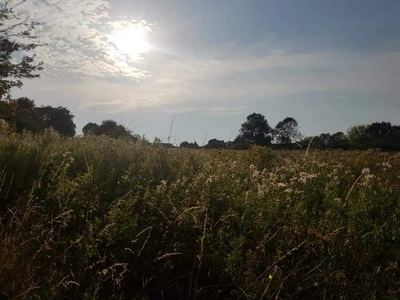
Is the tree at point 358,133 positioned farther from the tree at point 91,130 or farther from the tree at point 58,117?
the tree at point 58,117

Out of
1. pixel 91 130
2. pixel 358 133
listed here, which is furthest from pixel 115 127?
pixel 358 133

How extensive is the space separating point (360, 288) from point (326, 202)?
1280 millimetres

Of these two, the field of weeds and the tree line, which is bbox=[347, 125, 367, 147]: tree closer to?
the tree line

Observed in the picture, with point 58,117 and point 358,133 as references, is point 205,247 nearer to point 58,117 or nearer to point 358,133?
point 358,133

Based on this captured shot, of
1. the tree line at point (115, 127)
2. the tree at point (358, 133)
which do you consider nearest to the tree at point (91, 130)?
the tree line at point (115, 127)

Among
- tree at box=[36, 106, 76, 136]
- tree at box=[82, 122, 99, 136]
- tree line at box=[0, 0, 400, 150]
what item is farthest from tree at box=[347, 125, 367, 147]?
tree at box=[36, 106, 76, 136]

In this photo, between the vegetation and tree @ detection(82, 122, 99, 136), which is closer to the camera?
the vegetation

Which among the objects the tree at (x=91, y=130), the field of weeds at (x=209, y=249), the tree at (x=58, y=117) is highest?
the tree at (x=58, y=117)

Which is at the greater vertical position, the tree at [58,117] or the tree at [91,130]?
the tree at [58,117]

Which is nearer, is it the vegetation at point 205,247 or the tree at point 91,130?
the vegetation at point 205,247

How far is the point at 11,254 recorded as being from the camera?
2787 mm

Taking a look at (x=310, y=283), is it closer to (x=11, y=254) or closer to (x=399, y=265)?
(x=399, y=265)

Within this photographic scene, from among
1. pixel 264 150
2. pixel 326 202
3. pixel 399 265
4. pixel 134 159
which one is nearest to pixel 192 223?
pixel 326 202

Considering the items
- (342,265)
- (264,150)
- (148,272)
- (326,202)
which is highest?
(264,150)
